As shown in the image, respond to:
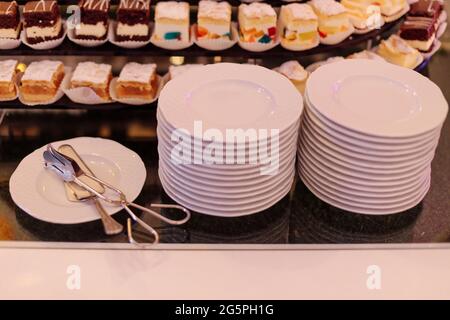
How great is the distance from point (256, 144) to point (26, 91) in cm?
105

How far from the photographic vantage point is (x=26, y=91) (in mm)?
2219

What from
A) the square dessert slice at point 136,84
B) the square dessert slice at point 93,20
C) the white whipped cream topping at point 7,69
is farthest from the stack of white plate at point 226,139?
the white whipped cream topping at point 7,69

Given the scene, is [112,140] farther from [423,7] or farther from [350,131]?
[423,7]

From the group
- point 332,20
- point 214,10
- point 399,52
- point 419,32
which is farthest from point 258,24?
point 419,32

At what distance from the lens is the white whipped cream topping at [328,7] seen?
2373 mm

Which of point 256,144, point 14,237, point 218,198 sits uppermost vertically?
point 256,144

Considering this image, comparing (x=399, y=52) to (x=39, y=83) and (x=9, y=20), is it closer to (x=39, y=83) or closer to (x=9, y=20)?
(x=39, y=83)

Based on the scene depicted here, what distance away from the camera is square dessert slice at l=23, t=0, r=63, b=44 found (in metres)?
2.25

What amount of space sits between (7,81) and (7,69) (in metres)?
0.07

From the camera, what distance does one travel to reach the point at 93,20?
7.50 feet

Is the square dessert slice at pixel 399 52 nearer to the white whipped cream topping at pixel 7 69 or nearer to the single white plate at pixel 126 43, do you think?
the single white plate at pixel 126 43

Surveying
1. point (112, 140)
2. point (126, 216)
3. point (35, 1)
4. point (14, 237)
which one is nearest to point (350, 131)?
point (126, 216)

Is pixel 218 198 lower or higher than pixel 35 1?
lower

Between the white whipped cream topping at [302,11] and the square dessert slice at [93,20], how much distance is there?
693mm
